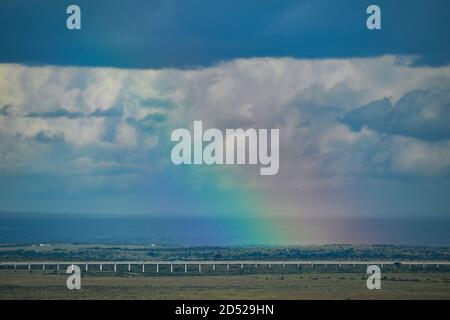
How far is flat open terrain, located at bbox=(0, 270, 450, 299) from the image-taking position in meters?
126

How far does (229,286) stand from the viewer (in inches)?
5433

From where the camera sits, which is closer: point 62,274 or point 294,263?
point 62,274

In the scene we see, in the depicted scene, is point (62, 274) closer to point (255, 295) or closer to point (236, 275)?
point (236, 275)

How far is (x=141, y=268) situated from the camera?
174875mm

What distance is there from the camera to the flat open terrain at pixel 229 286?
412 ft

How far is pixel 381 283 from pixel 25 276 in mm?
45785
